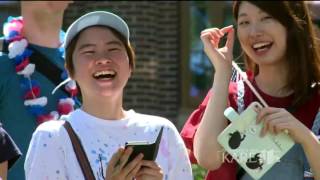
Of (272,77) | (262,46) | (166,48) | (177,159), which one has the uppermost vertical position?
(262,46)

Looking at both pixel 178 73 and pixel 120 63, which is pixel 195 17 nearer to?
pixel 178 73

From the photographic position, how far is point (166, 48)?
347 inches

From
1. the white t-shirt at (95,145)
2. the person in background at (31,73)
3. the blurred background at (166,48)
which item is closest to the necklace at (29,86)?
the person in background at (31,73)

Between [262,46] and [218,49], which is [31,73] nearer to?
[218,49]

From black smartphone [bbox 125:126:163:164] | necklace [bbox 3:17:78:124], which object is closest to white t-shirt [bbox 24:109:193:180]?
black smartphone [bbox 125:126:163:164]

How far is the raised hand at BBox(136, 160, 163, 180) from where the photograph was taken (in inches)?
96.7

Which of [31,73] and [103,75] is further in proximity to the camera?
[31,73]

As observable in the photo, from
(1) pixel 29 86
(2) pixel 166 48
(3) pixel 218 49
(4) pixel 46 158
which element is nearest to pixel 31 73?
(1) pixel 29 86

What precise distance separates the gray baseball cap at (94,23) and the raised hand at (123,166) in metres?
0.58

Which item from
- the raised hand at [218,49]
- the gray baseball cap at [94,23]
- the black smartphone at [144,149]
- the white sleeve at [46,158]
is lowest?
the white sleeve at [46,158]

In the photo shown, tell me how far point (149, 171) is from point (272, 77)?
0.60 meters

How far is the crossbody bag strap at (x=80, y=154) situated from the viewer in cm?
257

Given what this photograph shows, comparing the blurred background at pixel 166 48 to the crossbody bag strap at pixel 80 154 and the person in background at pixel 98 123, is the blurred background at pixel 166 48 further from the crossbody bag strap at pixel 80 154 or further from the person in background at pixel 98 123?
the crossbody bag strap at pixel 80 154

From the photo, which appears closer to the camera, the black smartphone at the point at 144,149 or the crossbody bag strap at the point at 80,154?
the black smartphone at the point at 144,149
